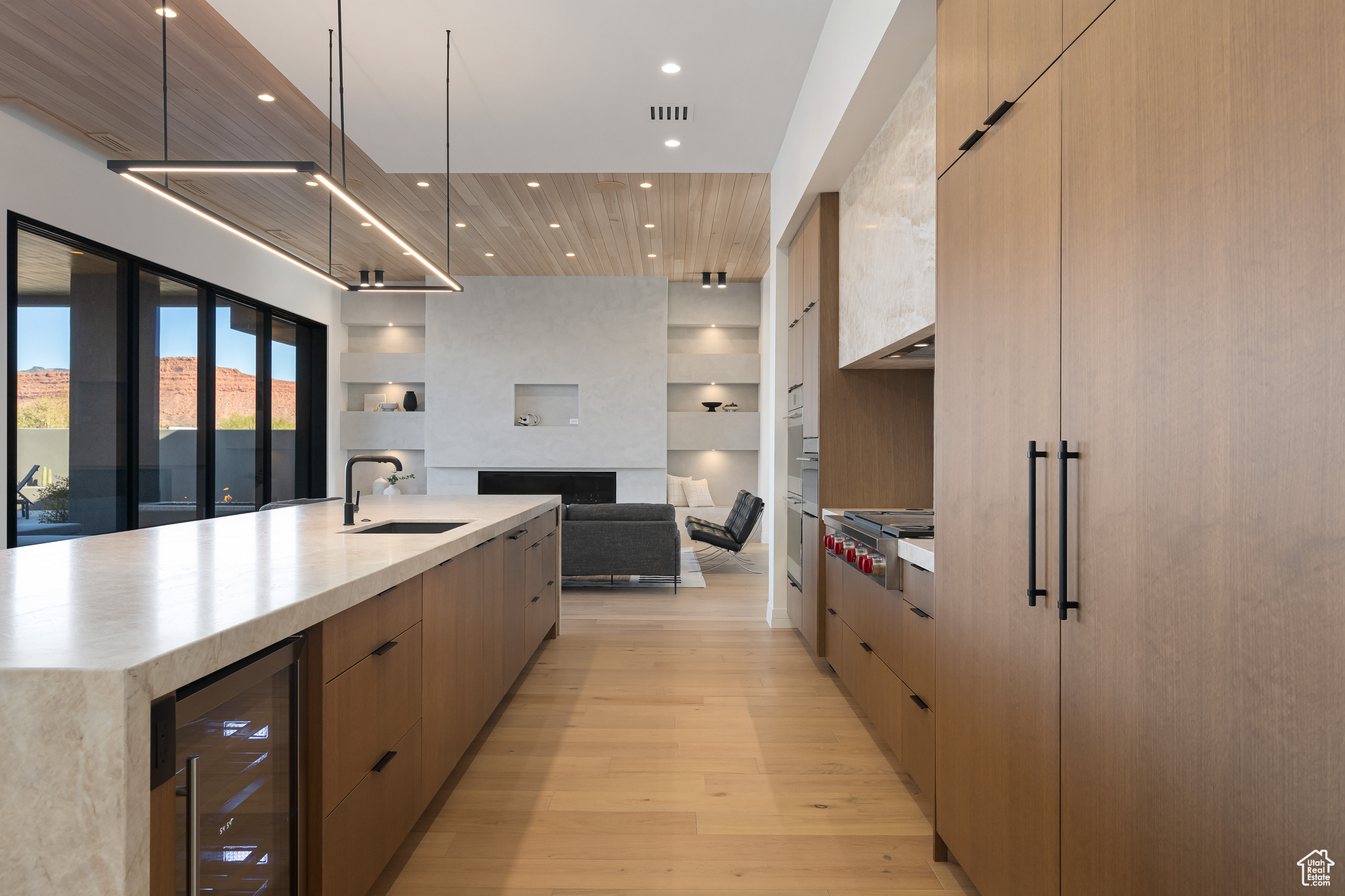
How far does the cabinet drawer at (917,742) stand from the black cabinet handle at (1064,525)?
0.94 m

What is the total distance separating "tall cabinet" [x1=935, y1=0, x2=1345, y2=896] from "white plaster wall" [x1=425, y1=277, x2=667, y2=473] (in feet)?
24.0

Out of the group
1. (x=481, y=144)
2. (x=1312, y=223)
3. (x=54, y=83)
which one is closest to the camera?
(x=1312, y=223)

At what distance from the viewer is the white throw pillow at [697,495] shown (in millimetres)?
9258

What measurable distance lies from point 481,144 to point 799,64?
206 centimetres

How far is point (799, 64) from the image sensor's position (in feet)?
11.8

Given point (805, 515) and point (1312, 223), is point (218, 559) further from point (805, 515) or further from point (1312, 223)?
point (805, 515)

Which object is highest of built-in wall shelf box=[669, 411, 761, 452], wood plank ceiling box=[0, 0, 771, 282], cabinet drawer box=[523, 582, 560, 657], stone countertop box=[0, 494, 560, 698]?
wood plank ceiling box=[0, 0, 771, 282]

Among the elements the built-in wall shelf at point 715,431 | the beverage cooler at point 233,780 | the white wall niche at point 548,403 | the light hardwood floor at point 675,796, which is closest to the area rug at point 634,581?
the light hardwood floor at point 675,796

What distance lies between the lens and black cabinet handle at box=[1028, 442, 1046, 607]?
1.39 metres

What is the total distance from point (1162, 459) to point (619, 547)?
496 centimetres

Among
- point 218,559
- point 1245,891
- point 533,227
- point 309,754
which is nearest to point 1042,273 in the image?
point 1245,891

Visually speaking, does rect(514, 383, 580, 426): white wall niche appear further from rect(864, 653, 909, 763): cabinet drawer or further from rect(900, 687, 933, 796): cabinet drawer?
rect(900, 687, 933, 796): cabinet drawer

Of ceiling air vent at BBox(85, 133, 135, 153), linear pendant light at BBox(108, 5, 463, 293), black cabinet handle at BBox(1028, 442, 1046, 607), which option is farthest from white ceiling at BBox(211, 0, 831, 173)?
black cabinet handle at BBox(1028, 442, 1046, 607)

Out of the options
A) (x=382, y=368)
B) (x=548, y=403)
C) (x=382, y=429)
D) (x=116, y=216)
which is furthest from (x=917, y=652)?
(x=382, y=368)
